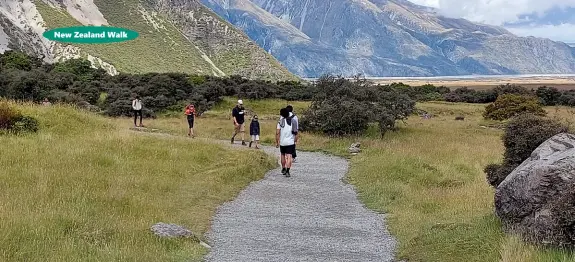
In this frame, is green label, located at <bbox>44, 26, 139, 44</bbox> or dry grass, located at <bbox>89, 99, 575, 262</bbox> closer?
dry grass, located at <bbox>89, 99, 575, 262</bbox>

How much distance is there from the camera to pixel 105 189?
1162cm

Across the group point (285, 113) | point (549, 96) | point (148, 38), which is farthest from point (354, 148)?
point (148, 38)

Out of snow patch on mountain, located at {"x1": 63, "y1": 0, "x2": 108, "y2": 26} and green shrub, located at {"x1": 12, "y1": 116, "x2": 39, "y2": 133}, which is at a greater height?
snow patch on mountain, located at {"x1": 63, "y1": 0, "x2": 108, "y2": 26}

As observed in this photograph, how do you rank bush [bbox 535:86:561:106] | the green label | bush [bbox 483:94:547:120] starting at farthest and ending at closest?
the green label, bush [bbox 535:86:561:106], bush [bbox 483:94:547:120]

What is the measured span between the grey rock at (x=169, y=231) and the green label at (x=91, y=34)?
107102 mm

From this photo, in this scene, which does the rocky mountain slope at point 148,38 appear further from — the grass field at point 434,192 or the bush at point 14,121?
the bush at point 14,121

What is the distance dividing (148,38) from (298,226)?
401 feet

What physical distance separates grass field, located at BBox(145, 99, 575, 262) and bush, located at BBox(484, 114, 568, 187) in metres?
0.67

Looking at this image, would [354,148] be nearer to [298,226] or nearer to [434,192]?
[434,192]

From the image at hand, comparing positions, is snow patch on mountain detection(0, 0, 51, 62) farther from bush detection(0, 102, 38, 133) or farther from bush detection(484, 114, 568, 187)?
bush detection(484, 114, 568, 187)

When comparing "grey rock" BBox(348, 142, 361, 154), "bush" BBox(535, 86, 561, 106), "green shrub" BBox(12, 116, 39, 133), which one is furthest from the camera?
"bush" BBox(535, 86, 561, 106)

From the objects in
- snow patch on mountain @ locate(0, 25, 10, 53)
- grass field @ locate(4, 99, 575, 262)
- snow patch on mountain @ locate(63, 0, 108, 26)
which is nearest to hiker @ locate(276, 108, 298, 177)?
grass field @ locate(4, 99, 575, 262)

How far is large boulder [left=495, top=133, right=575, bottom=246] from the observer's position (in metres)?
6.77

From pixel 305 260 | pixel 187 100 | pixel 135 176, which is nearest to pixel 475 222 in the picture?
pixel 305 260
